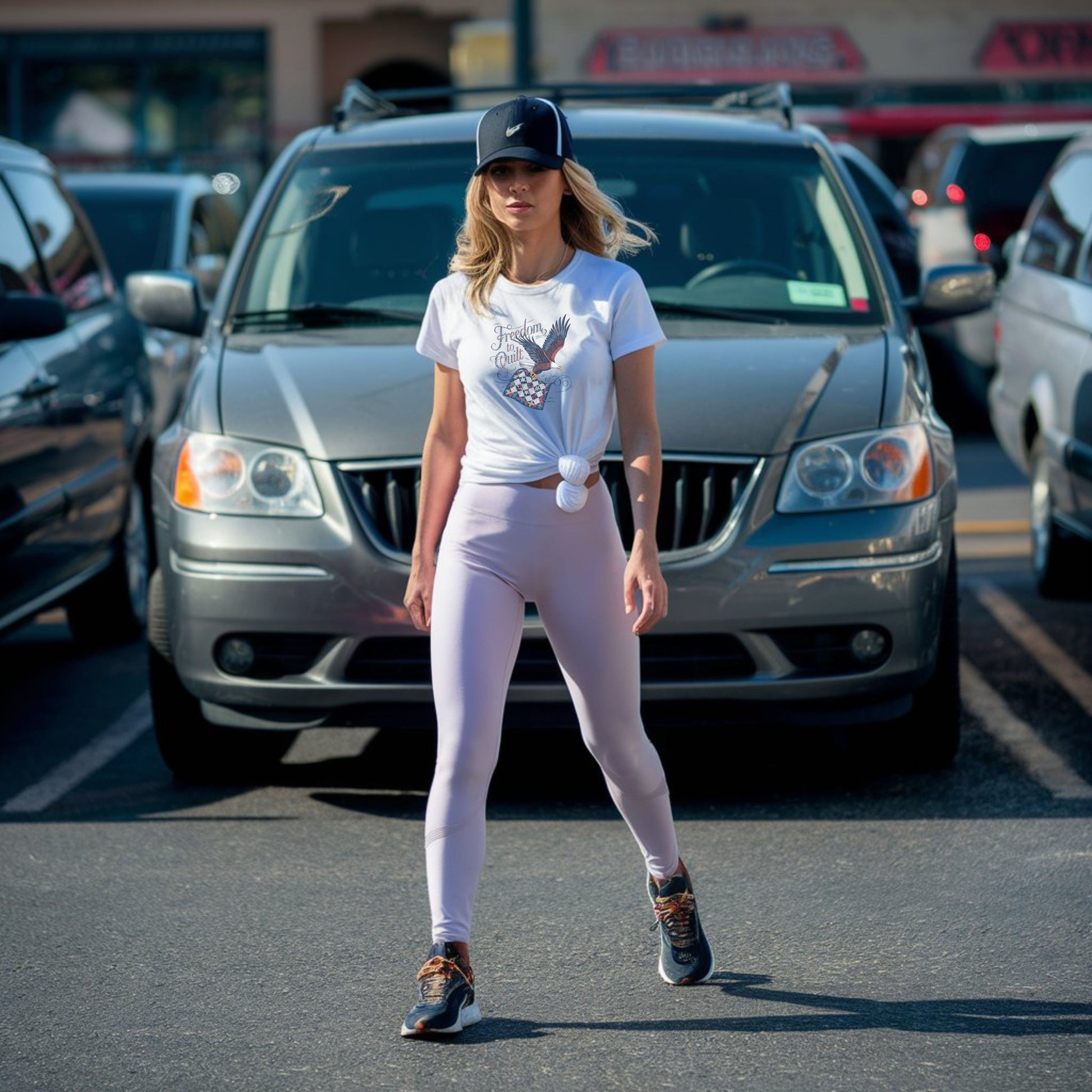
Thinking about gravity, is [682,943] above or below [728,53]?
above

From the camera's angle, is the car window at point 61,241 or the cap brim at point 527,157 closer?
the cap brim at point 527,157

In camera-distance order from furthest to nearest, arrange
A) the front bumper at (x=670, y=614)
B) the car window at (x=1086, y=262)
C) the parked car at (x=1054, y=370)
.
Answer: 1. the car window at (x=1086, y=262)
2. the parked car at (x=1054, y=370)
3. the front bumper at (x=670, y=614)

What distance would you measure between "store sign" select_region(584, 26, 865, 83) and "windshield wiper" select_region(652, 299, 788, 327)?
81.8 ft

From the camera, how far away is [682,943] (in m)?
4.36

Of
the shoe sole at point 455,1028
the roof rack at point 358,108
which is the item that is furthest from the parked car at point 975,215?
the shoe sole at point 455,1028

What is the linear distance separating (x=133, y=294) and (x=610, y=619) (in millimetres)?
3117

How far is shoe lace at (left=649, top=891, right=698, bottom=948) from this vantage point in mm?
4355

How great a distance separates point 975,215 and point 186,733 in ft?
35.6

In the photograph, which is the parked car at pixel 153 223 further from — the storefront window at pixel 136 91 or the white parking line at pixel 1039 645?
the storefront window at pixel 136 91

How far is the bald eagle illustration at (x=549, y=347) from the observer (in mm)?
4109

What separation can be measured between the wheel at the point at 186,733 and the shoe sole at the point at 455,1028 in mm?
1925

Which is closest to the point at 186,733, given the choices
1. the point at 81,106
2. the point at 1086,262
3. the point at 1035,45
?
the point at 1086,262

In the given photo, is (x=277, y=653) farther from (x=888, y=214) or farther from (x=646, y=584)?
(x=888, y=214)

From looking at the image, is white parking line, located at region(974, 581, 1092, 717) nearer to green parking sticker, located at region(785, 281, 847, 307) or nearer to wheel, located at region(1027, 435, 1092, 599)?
wheel, located at region(1027, 435, 1092, 599)
